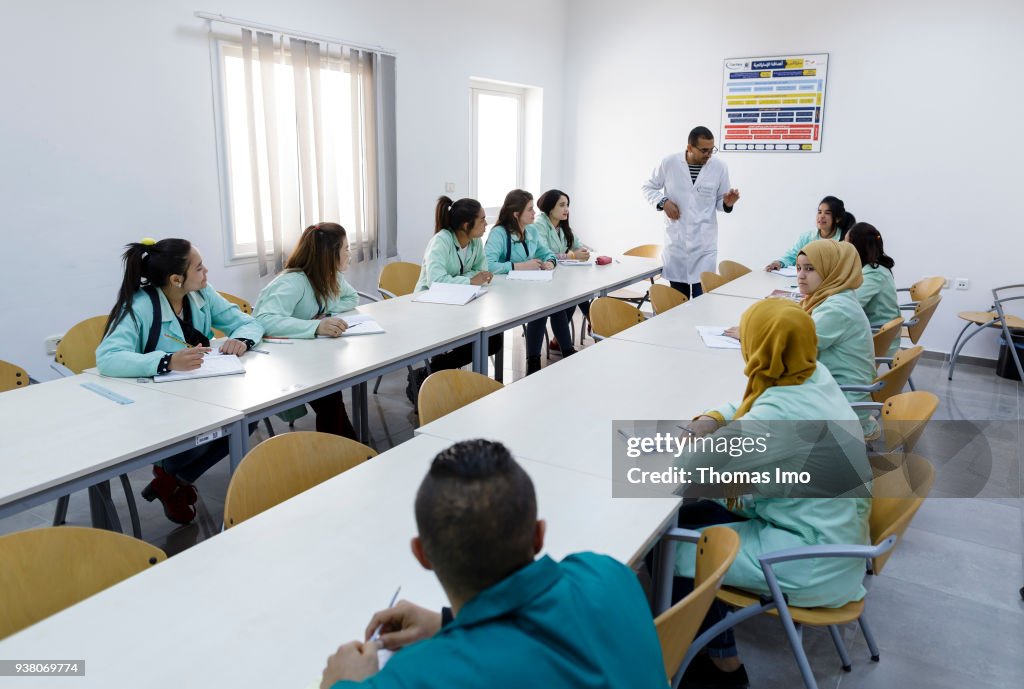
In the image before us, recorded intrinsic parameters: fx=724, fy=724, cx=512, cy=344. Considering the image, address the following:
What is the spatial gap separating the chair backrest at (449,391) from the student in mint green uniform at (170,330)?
92 centimetres

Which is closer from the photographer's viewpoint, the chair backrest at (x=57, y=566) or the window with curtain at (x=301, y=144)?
the chair backrest at (x=57, y=566)

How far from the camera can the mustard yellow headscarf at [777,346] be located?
192cm

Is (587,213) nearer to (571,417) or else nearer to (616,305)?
(616,305)

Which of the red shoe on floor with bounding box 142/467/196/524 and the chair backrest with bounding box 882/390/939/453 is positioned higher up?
the chair backrest with bounding box 882/390/939/453

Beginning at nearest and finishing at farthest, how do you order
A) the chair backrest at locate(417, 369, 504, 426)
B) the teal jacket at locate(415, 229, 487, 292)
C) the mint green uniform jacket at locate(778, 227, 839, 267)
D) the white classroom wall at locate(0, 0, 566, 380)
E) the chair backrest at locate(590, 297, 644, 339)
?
the chair backrest at locate(417, 369, 504, 426), the white classroom wall at locate(0, 0, 566, 380), the chair backrest at locate(590, 297, 644, 339), the teal jacket at locate(415, 229, 487, 292), the mint green uniform jacket at locate(778, 227, 839, 267)

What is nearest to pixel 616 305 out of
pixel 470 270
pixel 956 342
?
pixel 470 270

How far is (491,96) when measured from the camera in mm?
7039

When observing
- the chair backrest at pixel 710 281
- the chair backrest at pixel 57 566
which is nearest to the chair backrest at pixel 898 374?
the chair backrest at pixel 710 281

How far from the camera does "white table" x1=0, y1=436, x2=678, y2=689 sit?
3.98 ft

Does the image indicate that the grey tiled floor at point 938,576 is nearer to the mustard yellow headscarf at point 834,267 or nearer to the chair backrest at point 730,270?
the mustard yellow headscarf at point 834,267

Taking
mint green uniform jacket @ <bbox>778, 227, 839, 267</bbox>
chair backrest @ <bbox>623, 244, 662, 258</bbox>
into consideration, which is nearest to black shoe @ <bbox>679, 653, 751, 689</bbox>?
mint green uniform jacket @ <bbox>778, 227, 839, 267</bbox>

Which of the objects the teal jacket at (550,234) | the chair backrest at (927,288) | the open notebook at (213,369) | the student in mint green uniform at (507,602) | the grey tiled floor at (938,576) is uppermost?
the teal jacket at (550,234)

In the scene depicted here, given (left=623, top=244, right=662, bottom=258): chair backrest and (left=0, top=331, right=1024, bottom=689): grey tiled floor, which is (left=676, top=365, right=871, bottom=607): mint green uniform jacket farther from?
(left=623, top=244, right=662, bottom=258): chair backrest

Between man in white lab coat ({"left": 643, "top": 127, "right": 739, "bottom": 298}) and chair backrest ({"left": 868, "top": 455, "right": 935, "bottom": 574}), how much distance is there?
149 inches
